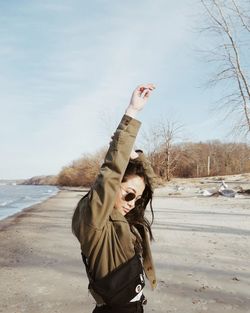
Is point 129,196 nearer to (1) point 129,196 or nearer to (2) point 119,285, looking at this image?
(1) point 129,196

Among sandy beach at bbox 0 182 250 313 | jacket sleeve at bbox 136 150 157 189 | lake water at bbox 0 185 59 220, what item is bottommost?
sandy beach at bbox 0 182 250 313

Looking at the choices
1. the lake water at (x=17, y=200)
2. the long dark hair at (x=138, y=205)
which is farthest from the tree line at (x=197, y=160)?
the long dark hair at (x=138, y=205)

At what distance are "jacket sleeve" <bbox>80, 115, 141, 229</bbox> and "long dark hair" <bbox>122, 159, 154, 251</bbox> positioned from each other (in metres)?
0.28

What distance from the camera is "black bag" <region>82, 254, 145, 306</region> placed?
196 cm

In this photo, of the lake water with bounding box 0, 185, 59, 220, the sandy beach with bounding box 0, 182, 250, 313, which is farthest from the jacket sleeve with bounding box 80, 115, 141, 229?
the lake water with bounding box 0, 185, 59, 220

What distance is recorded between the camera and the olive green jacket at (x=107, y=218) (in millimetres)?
1906

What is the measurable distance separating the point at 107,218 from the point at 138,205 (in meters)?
0.47

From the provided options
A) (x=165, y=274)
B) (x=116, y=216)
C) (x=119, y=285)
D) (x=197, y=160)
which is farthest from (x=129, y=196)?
(x=197, y=160)

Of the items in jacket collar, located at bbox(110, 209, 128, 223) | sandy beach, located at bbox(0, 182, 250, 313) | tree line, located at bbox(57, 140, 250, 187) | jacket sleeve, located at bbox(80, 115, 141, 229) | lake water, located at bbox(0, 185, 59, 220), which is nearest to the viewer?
jacket sleeve, located at bbox(80, 115, 141, 229)

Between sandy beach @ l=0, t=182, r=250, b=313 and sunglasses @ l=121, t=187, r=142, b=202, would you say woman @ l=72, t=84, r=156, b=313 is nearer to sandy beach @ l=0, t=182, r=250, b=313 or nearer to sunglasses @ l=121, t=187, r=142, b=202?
sunglasses @ l=121, t=187, r=142, b=202

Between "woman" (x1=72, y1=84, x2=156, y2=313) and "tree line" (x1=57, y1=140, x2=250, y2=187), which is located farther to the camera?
"tree line" (x1=57, y1=140, x2=250, y2=187)

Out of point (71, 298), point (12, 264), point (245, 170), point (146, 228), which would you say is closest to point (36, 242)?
point (12, 264)

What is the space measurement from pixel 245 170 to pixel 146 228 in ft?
225

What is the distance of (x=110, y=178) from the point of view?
1.91 meters
